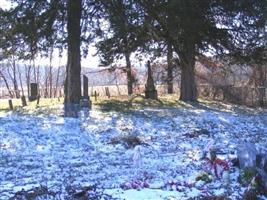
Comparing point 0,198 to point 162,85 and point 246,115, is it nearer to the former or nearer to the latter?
point 246,115

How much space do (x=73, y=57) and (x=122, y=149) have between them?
10331 millimetres

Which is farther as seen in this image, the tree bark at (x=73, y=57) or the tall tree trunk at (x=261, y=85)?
the tall tree trunk at (x=261, y=85)

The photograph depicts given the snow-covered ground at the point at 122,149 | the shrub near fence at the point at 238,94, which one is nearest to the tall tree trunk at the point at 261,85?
the shrub near fence at the point at 238,94

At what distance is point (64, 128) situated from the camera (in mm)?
18078

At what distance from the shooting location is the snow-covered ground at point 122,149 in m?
9.73

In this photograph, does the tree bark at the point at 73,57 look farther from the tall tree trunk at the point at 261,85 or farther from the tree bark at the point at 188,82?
the tall tree trunk at the point at 261,85

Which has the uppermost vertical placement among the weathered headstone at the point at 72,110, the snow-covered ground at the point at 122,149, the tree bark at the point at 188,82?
the tree bark at the point at 188,82

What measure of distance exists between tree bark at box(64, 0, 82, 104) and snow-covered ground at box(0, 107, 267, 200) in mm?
2261

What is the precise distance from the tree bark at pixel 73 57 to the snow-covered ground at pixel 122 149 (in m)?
2.26

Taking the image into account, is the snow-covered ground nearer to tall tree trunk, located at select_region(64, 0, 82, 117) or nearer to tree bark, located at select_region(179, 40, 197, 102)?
tall tree trunk, located at select_region(64, 0, 82, 117)

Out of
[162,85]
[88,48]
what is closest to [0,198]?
[88,48]

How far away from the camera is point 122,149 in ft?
47.4

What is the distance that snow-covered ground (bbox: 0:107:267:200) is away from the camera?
9734 mm

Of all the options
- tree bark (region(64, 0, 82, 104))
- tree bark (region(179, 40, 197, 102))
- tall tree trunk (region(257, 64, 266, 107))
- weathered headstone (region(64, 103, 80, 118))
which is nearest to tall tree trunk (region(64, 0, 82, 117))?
tree bark (region(64, 0, 82, 104))
